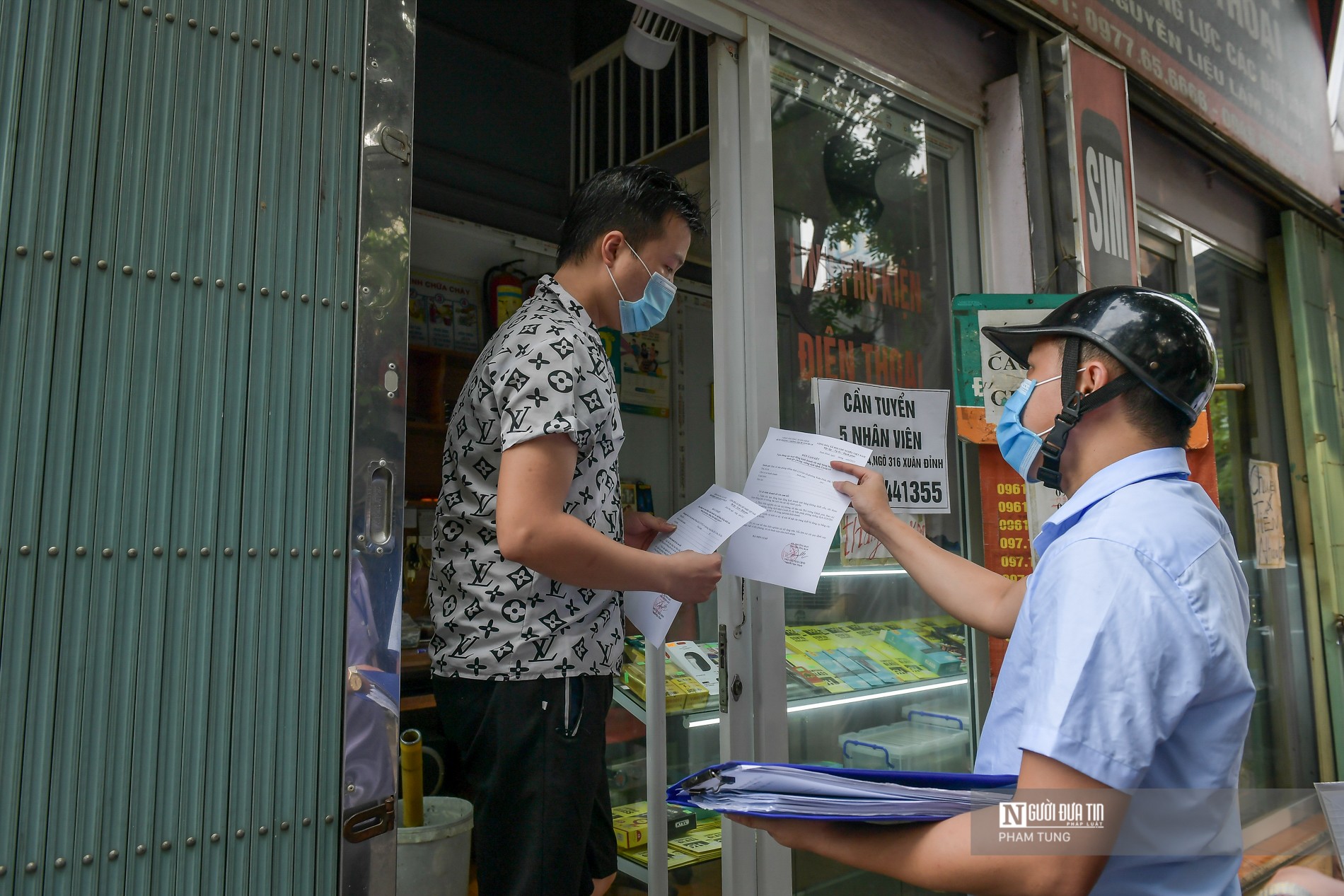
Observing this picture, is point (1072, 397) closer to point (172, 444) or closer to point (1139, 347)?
point (1139, 347)

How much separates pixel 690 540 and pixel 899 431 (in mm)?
983

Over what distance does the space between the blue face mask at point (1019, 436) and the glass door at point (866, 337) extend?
784 mm

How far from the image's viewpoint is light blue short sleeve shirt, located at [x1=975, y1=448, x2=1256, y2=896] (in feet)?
3.00

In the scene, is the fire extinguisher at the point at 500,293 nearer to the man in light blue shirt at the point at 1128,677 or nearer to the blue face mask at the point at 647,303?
the blue face mask at the point at 647,303

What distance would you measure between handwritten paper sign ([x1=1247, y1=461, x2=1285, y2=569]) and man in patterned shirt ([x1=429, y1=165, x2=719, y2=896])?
3.75 m

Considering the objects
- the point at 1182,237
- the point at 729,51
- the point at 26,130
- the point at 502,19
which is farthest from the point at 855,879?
the point at 502,19

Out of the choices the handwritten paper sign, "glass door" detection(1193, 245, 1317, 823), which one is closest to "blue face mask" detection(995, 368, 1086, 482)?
"glass door" detection(1193, 245, 1317, 823)

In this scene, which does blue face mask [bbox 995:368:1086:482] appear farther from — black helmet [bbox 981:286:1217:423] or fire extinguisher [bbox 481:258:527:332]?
fire extinguisher [bbox 481:258:527:332]

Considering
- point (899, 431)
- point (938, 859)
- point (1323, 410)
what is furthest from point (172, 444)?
point (1323, 410)

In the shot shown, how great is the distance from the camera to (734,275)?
216 centimetres

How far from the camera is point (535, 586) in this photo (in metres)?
1.54

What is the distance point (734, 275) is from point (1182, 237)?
9.42 feet

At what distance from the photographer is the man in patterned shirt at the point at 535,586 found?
4.77ft

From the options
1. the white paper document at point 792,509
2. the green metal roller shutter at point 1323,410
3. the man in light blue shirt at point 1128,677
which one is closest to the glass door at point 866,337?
the white paper document at point 792,509
